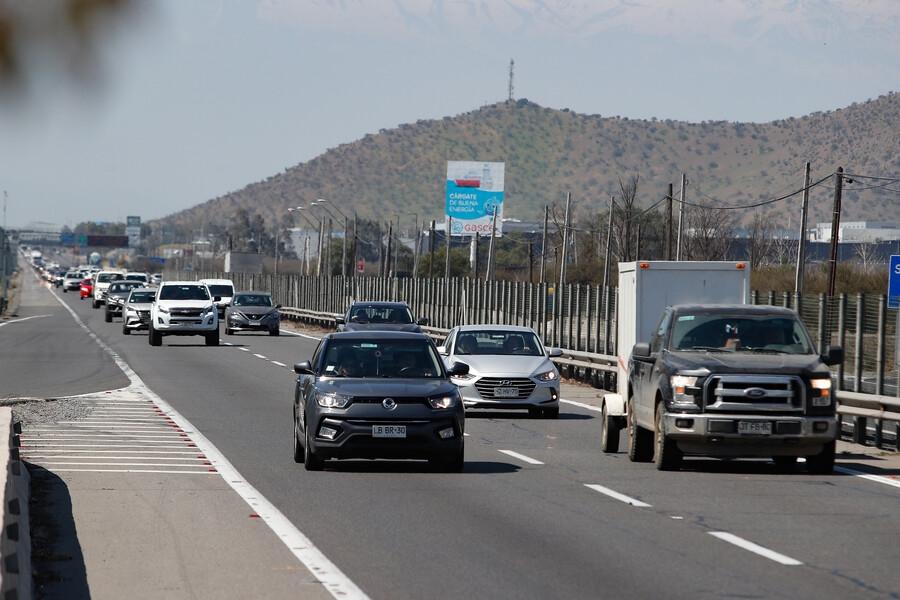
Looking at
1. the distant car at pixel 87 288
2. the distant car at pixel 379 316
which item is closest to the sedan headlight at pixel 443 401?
the distant car at pixel 379 316

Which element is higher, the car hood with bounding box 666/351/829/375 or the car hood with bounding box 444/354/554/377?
the car hood with bounding box 666/351/829/375

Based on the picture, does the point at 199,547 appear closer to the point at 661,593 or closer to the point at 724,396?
Result: the point at 661,593

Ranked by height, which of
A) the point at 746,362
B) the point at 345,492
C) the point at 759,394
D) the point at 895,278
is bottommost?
the point at 345,492

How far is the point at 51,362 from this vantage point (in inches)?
1484

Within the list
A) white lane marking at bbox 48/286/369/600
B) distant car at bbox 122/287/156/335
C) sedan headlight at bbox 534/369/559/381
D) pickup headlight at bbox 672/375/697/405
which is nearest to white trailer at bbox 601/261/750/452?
sedan headlight at bbox 534/369/559/381

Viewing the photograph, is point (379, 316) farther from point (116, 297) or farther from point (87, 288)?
point (87, 288)

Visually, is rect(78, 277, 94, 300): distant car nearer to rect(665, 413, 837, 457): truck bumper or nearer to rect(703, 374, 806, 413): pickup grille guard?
rect(665, 413, 837, 457): truck bumper

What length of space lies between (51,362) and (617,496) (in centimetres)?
2665

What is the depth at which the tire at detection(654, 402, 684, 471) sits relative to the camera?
16.0 m

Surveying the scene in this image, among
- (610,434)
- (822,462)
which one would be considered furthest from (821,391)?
(610,434)

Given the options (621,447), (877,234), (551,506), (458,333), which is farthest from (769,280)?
(877,234)

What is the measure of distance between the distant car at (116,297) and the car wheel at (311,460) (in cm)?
5217

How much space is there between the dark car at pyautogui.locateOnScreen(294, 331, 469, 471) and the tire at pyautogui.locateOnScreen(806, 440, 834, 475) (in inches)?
160

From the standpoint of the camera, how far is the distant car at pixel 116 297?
6735 centimetres
